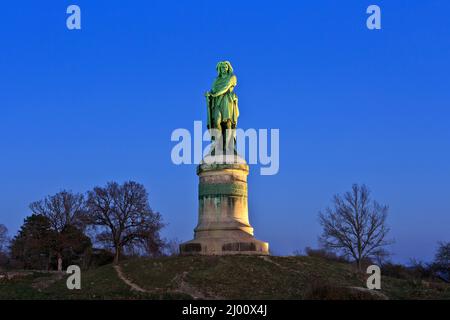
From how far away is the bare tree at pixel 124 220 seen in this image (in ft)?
145

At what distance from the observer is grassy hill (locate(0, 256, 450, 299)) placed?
59.0 feet

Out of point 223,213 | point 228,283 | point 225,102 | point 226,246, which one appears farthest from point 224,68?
point 228,283

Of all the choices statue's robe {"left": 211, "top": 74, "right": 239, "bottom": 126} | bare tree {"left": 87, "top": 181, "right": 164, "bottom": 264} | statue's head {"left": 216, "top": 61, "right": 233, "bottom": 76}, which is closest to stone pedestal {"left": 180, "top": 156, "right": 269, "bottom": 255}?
statue's robe {"left": 211, "top": 74, "right": 239, "bottom": 126}

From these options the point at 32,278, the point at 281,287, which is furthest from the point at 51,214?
the point at 281,287

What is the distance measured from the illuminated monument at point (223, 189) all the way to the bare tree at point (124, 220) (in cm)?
1865

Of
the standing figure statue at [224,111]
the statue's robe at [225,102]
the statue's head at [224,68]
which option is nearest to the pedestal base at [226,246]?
the standing figure statue at [224,111]

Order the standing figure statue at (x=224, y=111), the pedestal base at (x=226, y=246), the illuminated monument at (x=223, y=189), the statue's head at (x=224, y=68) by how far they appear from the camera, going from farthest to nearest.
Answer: the statue's head at (x=224, y=68) < the standing figure statue at (x=224, y=111) < the illuminated monument at (x=223, y=189) < the pedestal base at (x=226, y=246)

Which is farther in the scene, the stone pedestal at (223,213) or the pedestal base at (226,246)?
the stone pedestal at (223,213)

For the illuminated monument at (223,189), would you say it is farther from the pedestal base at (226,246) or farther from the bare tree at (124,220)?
the bare tree at (124,220)

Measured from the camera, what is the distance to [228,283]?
1983 cm

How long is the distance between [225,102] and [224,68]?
225 centimetres

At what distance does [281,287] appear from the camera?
768 inches
